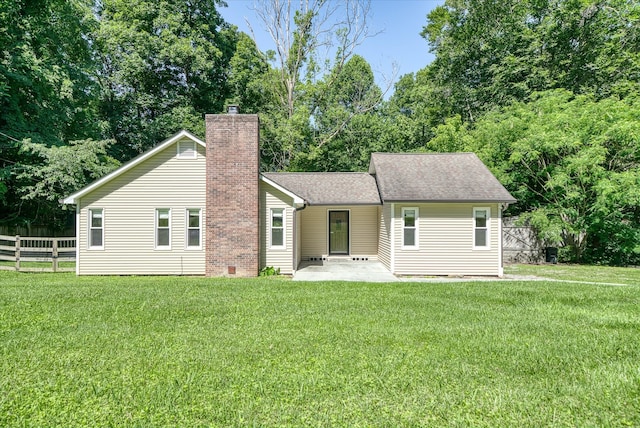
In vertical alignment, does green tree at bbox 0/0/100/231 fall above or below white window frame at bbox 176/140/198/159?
above

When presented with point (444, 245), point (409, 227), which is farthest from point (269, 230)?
point (444, 245)

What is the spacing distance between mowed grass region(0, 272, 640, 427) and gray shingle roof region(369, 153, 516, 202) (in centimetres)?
495

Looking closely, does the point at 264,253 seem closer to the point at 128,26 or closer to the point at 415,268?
the point at 415,268

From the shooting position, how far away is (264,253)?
1258cm

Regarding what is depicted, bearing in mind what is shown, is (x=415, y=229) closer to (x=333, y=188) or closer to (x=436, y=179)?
(x=436, y=179)

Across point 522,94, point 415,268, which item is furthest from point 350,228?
point 522,94

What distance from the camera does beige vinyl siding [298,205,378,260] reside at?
15734 millimetres

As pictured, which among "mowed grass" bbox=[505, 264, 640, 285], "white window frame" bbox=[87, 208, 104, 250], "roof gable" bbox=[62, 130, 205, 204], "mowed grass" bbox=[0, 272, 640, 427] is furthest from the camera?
"white window frame" bbox=[87, 208, 104, 250]

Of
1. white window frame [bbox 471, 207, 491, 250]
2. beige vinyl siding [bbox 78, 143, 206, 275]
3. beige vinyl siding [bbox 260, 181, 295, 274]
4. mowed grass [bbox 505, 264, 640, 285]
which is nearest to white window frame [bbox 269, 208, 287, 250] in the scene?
beige vinyl siding [bbox 260, 181, 295, 274]

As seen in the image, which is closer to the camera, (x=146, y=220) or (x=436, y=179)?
(x=146, y=220)

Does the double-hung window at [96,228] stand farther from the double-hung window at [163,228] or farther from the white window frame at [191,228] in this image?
the white window frame at [191,228]

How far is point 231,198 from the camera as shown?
11.9 m

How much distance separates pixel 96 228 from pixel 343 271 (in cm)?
883

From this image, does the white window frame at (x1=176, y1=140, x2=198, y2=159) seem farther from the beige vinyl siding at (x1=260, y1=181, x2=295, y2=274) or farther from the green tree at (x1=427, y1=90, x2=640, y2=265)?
the green tree at (x1=427, y1=90, x2=640, y2=265)
